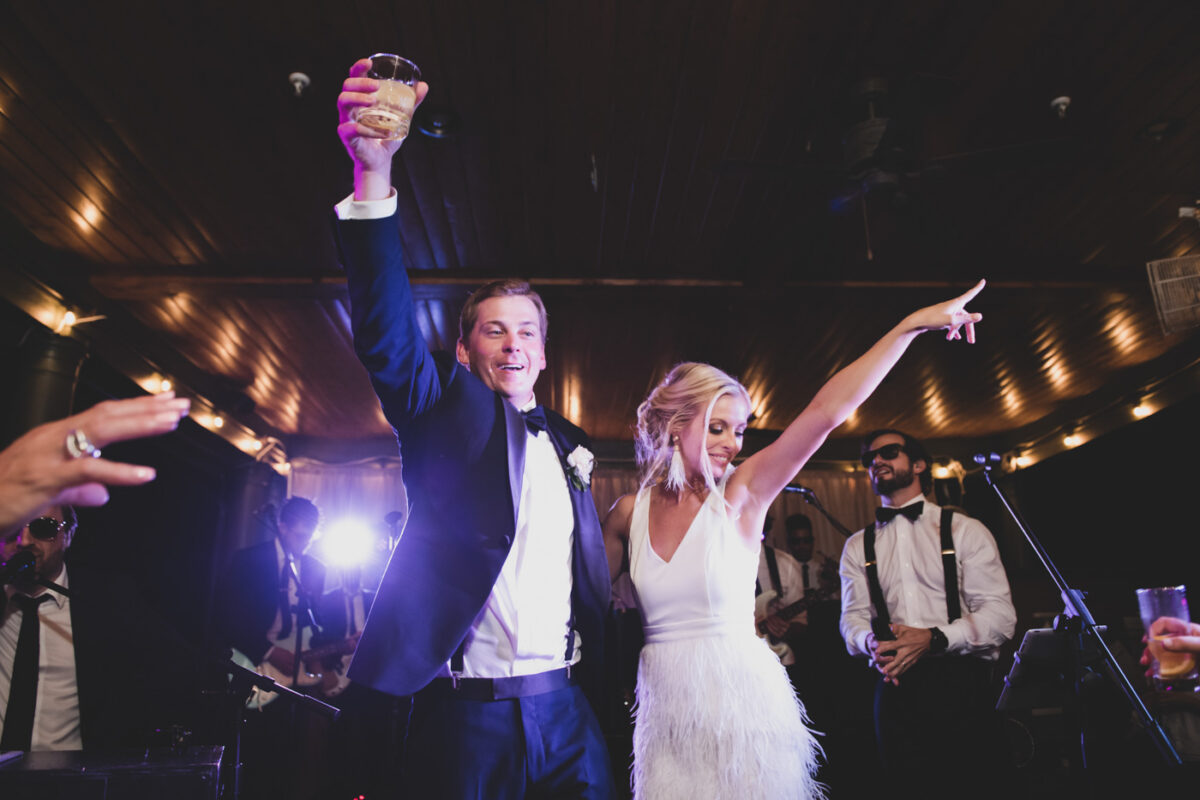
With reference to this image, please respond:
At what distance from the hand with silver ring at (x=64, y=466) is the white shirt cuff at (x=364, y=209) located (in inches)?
18.8

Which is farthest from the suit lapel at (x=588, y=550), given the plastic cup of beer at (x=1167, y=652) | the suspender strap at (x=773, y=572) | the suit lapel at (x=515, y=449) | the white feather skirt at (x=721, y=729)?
the suspender strap at (x=773, y=572)

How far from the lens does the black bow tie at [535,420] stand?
1.70 metres

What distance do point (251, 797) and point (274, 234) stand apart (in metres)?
3.96

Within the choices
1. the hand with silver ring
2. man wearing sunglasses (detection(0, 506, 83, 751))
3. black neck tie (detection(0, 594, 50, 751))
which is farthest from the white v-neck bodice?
black neck tie (detection(0, 594, 50, 751))

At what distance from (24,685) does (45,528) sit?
71cm

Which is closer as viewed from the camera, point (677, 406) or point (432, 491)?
point (432, 491)

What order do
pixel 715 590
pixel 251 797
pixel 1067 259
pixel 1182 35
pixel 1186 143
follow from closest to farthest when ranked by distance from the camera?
1. pixel 715 590
2. pixel 1182 35
3. pixel 1186 143
4. pixel 251 797
5. pixel 1067 259

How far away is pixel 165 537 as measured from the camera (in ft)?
27.5

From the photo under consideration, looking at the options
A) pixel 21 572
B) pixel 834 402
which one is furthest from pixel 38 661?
pixel 834 402

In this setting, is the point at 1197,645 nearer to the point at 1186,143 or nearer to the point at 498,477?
the point at 498,477

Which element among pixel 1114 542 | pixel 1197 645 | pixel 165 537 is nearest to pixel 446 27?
pixel 1197 645

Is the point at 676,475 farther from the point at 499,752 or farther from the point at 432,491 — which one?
the point at 499,752

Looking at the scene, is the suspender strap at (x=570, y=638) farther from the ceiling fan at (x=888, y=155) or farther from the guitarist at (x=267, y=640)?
the guitarist at (x=267, y=640)

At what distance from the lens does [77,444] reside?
36.9 inches
